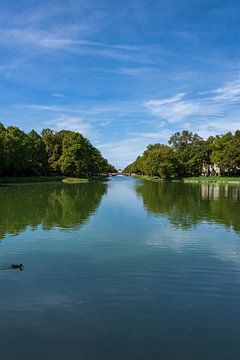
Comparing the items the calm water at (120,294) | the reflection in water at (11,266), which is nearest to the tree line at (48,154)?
the calm water at (120,294)

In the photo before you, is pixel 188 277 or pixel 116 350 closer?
pixel 116 350

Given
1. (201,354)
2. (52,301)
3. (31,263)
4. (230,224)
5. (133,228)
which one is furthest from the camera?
(230,224)

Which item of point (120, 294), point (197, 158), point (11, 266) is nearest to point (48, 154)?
point (197, 158)

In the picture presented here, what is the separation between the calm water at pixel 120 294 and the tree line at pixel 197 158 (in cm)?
8517

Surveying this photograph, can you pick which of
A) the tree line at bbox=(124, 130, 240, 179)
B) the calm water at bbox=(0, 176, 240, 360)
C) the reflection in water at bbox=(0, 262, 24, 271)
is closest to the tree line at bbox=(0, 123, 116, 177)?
the tree line at bbox=(124, 130, 240, 179)

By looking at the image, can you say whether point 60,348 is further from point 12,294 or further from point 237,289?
point 237,289

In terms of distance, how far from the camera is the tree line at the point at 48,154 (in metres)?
90.4

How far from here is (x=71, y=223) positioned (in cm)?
2362

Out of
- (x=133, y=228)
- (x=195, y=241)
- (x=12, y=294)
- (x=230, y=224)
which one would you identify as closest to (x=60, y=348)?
(x=12, y=294)

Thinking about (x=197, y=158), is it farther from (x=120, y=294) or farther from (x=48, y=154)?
(x=120, y=294)

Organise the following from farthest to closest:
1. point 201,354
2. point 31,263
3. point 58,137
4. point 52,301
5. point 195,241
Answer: point 58,137
point 195,241
point 31,263
point 52,301
point 201,354

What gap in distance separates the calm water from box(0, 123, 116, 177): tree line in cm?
7215

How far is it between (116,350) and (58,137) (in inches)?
4438

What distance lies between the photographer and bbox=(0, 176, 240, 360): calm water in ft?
24.5
